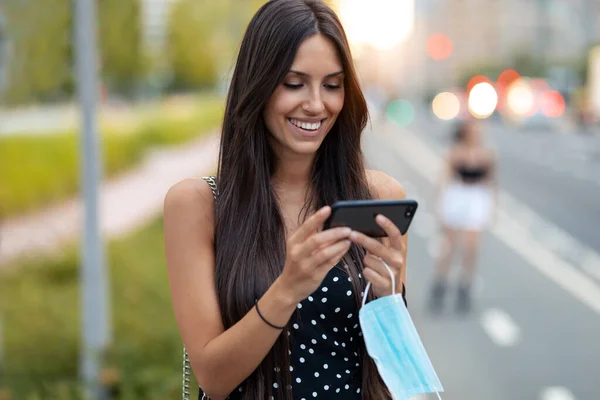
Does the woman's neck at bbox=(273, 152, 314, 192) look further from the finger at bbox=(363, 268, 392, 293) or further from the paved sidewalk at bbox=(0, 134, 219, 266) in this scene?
the paved sidewalk at bbox=(0, 134, 219, 266)

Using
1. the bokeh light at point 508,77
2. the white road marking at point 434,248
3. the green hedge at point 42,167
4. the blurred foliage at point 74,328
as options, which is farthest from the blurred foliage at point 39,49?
the bokeh light at point 508,77

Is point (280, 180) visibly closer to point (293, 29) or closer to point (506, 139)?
point (293, 29)

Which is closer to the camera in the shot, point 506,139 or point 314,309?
point 314,309

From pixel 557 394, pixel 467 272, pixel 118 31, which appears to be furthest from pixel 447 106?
pixel 557 394

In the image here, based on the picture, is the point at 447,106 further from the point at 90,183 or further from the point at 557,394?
the point at 90,183

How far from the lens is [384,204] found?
2100 mm

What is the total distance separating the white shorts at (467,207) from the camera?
960 cm

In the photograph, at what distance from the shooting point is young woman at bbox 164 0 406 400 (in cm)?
224

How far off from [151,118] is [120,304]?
2034 cm

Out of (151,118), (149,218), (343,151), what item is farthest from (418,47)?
(343,151)

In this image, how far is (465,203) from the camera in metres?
9.59

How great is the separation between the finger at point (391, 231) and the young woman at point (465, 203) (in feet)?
24.7

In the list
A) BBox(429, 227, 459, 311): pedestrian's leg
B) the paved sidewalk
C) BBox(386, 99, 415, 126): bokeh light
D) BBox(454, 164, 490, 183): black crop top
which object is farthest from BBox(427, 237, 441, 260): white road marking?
BBox(386, 99, 415, 126): bokeh light

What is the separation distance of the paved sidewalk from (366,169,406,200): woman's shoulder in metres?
4.41
